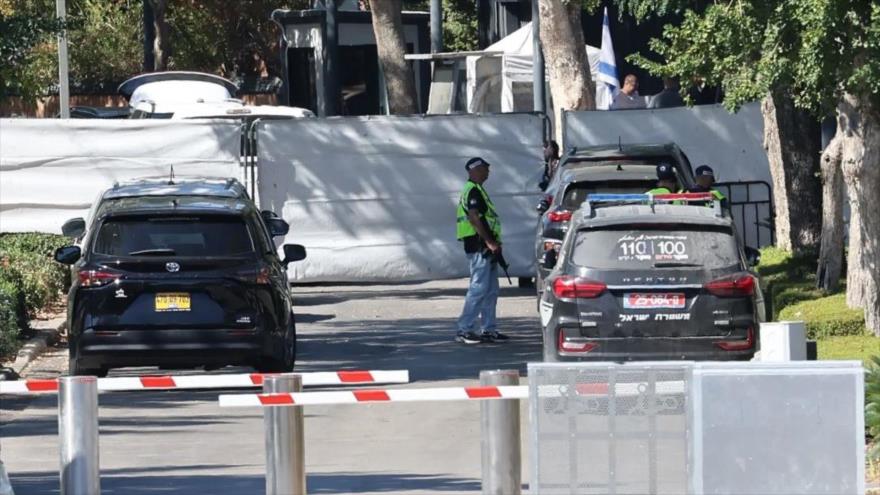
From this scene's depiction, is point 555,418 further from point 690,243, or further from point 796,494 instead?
point 690,243

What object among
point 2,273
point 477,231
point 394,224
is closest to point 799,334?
point 477,231

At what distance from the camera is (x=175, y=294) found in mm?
15242

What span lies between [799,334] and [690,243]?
4519mm

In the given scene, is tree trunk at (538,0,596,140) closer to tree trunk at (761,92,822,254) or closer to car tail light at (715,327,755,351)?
tree trunk at (761,92,822,254)

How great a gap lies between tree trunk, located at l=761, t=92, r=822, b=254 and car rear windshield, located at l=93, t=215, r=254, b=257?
937 cm

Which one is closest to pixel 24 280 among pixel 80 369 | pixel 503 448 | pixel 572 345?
pixel 80 369

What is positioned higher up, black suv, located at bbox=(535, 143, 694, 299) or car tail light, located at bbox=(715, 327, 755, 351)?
black suv, located at bbox=(535, 143, 694, 299)

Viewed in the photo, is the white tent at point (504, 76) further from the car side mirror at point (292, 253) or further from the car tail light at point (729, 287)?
the car tail light at point (729, 287)

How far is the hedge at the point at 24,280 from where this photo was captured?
1733 cm

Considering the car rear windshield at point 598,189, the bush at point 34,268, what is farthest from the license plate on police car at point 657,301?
the bush at point 34,268

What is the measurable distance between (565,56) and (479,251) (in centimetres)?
1075

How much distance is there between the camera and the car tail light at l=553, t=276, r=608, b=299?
14.2m

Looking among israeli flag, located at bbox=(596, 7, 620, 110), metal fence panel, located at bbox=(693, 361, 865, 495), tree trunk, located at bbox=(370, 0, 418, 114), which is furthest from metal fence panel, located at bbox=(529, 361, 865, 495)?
tree trunk, located at bbox=(370, 0, 418, 114)

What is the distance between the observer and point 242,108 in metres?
31.0
